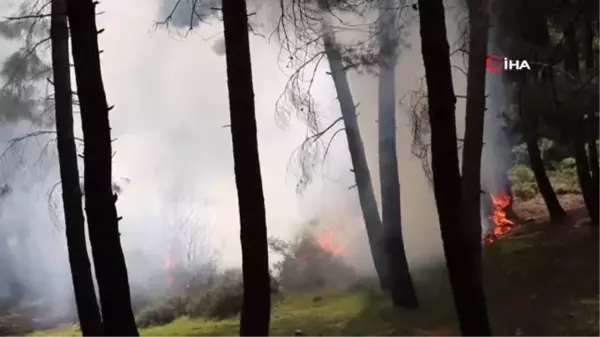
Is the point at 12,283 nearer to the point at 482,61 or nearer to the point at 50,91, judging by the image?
the point at 50,91

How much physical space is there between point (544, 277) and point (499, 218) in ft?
2.82

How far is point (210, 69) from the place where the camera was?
5.80 meters

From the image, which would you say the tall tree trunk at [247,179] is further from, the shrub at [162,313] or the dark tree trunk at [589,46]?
the dark tree trunk at [589,46]

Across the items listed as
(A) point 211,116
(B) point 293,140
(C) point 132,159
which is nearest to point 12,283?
(C) point 132,159

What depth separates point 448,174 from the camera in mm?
3193

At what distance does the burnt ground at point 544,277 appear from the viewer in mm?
4297

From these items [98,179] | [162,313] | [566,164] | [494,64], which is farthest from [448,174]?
[162,313]

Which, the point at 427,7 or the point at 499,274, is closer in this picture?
the point at 427,7

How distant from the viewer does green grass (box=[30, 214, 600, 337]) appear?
436 cm

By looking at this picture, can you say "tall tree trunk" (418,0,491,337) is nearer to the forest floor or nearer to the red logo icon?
the forest floor

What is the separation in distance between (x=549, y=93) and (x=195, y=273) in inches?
129

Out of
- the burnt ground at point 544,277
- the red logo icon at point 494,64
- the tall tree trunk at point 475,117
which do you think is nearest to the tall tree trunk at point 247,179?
the burnt ground at point 544,277

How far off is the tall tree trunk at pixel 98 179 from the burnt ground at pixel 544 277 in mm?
2300

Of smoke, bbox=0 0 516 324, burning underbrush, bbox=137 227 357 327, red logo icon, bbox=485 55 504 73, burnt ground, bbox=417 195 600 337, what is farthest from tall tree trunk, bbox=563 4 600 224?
burning underbrush, bbox=137 227 357 327
